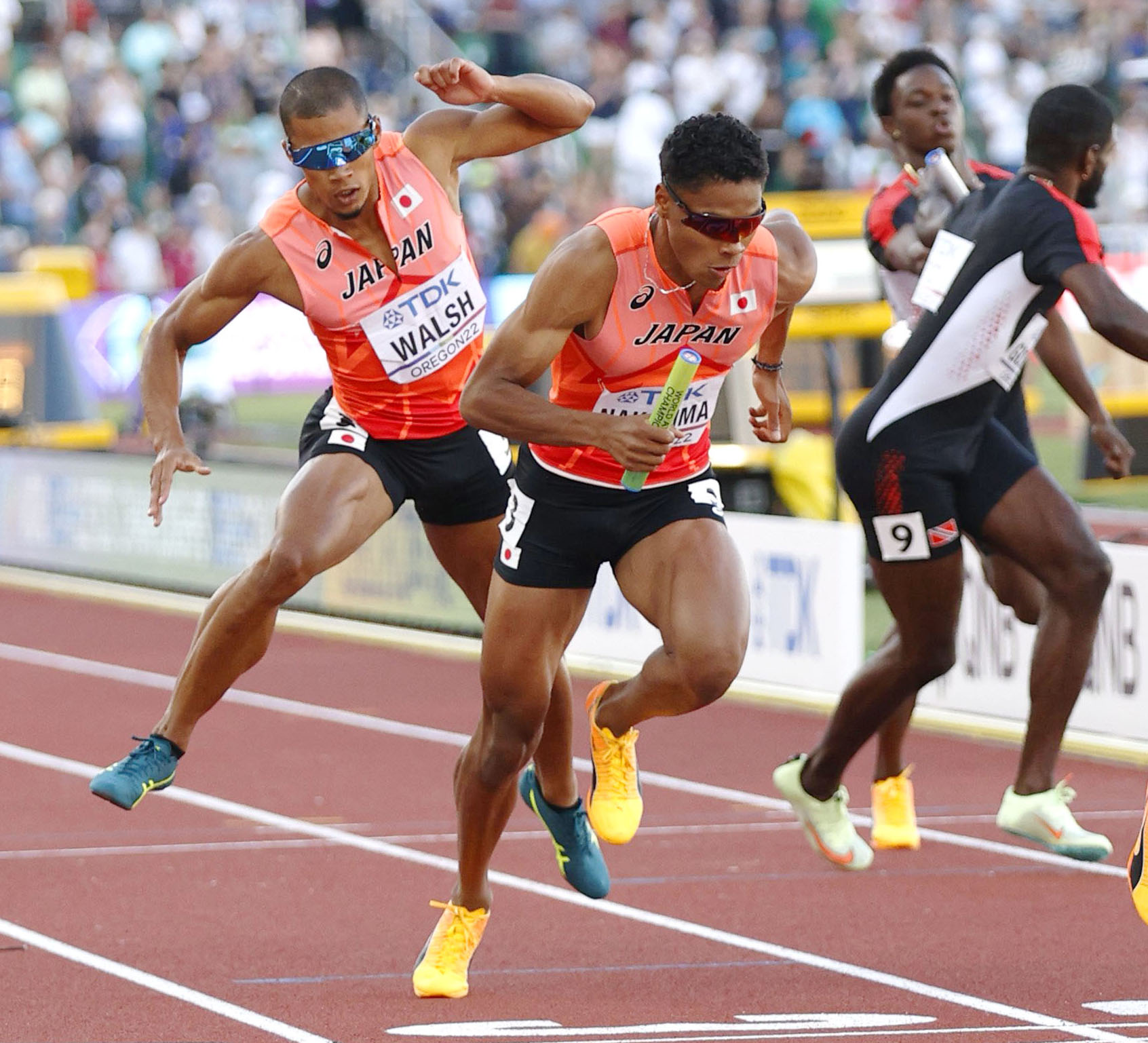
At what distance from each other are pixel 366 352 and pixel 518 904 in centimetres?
199

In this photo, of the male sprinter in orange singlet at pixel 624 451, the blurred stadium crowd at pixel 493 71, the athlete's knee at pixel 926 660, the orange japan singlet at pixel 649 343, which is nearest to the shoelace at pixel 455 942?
the male sprinter in orange singlet at pixel 624 451

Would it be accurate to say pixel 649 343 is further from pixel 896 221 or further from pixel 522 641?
pixel 896 221

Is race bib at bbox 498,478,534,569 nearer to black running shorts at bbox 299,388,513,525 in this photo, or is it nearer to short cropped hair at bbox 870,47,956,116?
black running shorts at bbox 299,388,513,525

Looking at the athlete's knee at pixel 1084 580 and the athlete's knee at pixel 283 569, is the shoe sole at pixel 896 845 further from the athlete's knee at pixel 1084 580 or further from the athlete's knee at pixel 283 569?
the athlete's knee at pixel 283 569

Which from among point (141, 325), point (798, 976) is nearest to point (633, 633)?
point (798, 976)

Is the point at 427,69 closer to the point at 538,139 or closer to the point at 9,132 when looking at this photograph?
the point at 538,139

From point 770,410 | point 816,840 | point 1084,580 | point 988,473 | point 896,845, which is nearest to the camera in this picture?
point 770,410

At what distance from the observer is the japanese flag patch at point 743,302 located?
620 cm

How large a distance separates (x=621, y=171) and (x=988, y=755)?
1644cm

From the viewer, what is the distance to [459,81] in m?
6.82

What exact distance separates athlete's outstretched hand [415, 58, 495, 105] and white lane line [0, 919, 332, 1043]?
8.55 ft

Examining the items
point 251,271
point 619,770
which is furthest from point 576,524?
point 251,271

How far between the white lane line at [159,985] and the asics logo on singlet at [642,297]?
2026 mm

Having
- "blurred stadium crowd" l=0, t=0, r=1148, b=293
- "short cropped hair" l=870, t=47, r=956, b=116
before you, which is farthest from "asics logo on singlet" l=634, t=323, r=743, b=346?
"blurred stadium crowd" l=0, t=0, r=1148, b=293
